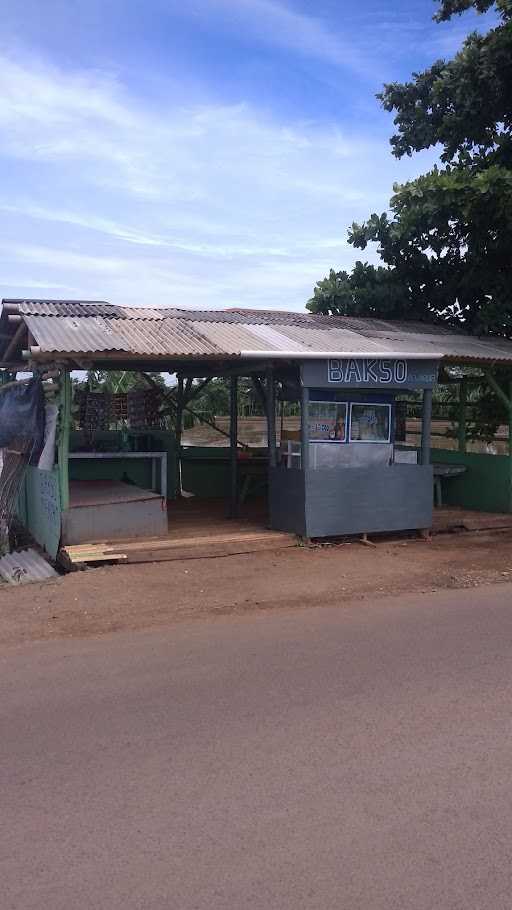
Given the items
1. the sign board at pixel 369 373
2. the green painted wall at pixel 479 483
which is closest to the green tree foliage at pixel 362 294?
the green painted wall at pixel 479 483

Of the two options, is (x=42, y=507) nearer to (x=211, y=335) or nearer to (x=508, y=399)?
(x=211, y=335)

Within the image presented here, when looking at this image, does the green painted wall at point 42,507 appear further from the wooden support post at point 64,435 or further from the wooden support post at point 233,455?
the wooden support post at point 233,455

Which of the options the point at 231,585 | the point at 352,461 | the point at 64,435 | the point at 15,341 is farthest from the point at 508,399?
the point at 15,341

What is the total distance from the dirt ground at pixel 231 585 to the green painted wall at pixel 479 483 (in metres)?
2.66

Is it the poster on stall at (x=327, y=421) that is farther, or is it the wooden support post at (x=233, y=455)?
the wooden support post at (x=233, y=455)

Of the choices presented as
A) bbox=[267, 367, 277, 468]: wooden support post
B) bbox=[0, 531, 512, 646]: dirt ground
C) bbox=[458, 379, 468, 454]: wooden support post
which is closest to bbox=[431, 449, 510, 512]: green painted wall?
bbox=[458, 379, 468, 454]: wooden support post

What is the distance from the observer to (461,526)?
454 inches

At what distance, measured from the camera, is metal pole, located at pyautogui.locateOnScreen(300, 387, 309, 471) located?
388 inches

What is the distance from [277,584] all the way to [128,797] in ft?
15.1

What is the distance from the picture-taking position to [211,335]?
1002 centimetres

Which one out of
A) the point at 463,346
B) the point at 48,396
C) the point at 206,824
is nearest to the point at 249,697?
the point at 206,824

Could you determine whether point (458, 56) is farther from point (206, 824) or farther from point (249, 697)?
point (206, 824)

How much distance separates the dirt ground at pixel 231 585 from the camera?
6766 mm

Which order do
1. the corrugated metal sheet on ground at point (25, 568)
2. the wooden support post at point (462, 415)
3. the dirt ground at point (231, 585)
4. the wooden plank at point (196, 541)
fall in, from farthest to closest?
the wooden support post at point (462, 415) < the wooden plank at point (196, 541) < the corrugated metal sheet on ground at point (25, 568) < the dirt ground at point (231, 585)
